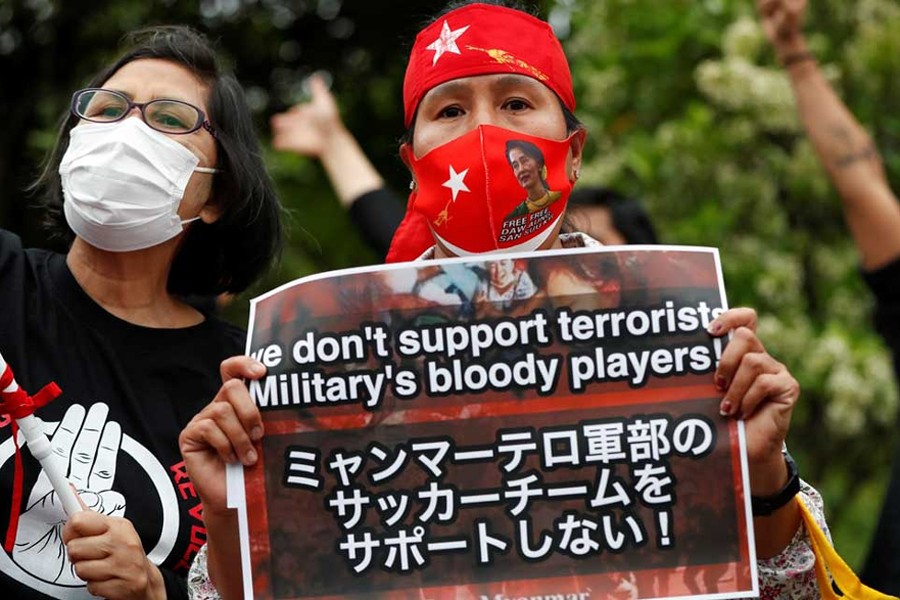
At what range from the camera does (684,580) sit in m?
2.16

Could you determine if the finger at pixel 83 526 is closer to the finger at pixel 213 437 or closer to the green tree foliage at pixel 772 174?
the finger at pixel 213 437

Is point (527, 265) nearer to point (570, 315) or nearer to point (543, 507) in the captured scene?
point (570, 315)

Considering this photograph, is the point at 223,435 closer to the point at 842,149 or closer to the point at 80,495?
the point at 80,495

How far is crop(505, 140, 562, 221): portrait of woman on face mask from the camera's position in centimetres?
239

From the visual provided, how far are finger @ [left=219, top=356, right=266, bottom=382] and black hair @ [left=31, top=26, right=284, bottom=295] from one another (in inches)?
39.0

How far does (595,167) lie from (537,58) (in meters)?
3.27

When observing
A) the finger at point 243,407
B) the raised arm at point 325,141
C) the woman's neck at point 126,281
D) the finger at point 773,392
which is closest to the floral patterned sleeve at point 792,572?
the finger at point 773,392

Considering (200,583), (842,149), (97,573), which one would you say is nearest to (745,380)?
(200,583)

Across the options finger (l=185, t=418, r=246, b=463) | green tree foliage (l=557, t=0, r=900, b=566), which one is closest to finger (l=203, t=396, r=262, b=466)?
finger (l=185, t=418, r=246, b=463)

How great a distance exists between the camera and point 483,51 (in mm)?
2500

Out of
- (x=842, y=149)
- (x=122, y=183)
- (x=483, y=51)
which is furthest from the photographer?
(x=842, y=149)

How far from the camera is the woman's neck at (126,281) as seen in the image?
297 centimetres

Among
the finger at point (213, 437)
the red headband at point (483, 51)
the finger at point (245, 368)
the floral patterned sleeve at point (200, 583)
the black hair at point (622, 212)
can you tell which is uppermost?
the red headband at point (483, 51)

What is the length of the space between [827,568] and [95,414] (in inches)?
58.2
